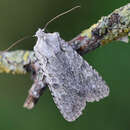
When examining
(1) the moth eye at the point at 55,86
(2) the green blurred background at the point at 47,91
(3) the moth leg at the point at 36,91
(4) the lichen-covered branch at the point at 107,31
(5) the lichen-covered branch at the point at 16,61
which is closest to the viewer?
(4) the lichen-covered branch at the point at 107,31

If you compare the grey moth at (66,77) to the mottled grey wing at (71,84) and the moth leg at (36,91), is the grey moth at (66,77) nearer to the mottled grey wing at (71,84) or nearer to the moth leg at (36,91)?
the mottled grey wing at (71,84)

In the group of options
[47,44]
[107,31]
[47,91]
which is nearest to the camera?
[107,31]

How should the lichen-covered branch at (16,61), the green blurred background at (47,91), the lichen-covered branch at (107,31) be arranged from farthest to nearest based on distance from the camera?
the green blurred background at (47,91) → the lichen-covered branch at (16,61) → the lichen-covered branch at (107,31)

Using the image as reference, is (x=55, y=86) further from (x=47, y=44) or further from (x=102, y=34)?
(x=102, y=34)

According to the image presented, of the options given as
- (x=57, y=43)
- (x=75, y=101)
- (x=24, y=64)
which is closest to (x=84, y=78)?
(x=75, y=101)

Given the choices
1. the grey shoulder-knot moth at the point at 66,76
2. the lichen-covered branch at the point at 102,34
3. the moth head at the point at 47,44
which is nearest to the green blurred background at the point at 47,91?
the grey shoulder-knot moth at the point at 66,76

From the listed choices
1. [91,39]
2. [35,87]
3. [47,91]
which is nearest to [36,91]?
[35,87]

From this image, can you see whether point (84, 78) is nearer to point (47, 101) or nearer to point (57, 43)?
point (57, 43)
